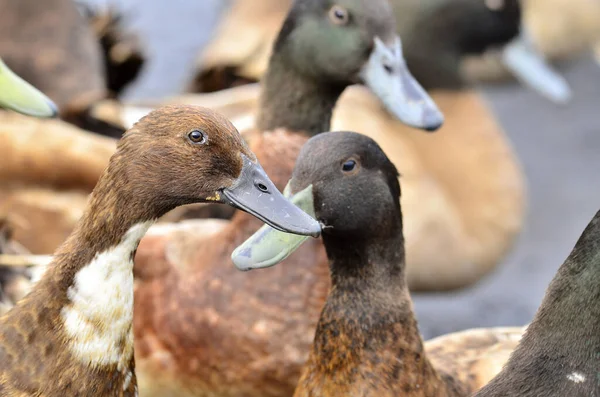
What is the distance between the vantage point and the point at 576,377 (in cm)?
197

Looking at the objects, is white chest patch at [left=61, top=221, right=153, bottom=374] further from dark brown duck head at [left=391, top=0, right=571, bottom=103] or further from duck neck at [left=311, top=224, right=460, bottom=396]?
dark brown duck head at [left=391, top=0, right=571, bottom=103]

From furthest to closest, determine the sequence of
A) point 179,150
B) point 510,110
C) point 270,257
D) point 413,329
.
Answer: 1. point 510,110
2. point 413,329
3. point 270,257
4. point 179,150

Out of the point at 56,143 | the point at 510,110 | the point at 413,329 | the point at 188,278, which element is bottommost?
the point at 510,110

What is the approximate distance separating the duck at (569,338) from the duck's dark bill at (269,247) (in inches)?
21.9

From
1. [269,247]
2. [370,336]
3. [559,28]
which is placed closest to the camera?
[269,247]

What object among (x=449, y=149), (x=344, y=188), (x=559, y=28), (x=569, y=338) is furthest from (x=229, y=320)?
(x=559, y=28)

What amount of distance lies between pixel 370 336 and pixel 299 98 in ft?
3.43

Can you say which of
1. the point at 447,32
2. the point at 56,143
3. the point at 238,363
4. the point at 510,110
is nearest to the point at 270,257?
the point at 238,363

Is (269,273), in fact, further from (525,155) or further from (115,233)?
(525,155)

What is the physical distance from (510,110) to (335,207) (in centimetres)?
470

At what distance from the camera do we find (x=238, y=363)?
284 centimetres

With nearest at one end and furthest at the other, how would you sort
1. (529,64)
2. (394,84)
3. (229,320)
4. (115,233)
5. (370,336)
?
(115,233) → (370,336) → (229,320) → (394,84) → (529,64)

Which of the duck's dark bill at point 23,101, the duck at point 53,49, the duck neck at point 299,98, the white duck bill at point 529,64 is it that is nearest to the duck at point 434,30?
the white duck bill at point 529,64

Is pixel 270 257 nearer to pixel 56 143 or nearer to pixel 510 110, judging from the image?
pixel 56 143
